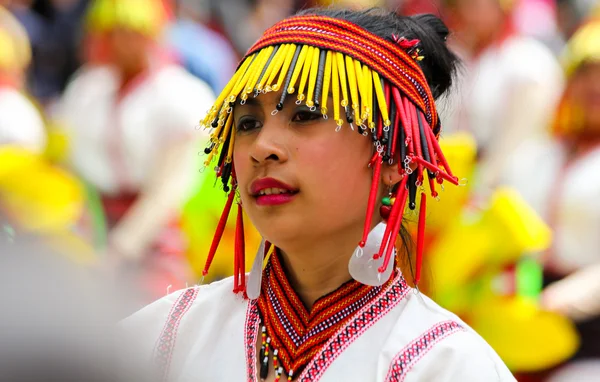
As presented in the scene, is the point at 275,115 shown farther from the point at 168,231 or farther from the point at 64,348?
the point at 168,231

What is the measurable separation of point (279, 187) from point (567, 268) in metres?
2.59

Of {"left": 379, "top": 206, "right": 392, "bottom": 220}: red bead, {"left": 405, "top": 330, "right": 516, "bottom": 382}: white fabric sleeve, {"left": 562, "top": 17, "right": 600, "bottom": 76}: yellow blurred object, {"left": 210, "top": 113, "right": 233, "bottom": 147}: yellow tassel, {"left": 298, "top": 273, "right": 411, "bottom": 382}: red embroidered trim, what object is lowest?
{"left": 405, "top": 330, "right": 516, "bottom": 382}: white fabric sleeve

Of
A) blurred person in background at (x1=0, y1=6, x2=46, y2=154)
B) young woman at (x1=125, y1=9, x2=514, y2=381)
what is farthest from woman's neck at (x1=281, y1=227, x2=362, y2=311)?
blurred person in background at (x1=0, y1=6, x2=46, y2=154)

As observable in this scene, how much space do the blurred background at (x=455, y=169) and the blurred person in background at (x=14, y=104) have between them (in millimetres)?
12

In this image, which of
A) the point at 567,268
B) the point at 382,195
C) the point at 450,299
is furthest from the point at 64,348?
the point at 567,268

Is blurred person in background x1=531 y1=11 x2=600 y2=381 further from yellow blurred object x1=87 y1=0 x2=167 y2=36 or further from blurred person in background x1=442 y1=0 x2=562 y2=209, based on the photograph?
yellow blurred object x1=87 y1=0 x2=167 y2=36

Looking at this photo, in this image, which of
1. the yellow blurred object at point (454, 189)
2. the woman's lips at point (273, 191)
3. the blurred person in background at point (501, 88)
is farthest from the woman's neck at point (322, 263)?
the blurred person in background at point (501, 88)

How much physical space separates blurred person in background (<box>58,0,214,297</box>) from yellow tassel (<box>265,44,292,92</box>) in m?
2.83

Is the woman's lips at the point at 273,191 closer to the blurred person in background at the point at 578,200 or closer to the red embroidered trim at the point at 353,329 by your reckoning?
the red embroidered trim at the point at 353,329

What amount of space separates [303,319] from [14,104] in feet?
13.3

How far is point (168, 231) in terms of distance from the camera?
4855 mm

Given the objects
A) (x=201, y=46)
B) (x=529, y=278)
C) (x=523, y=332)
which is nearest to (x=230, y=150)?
(x=523, y=332)

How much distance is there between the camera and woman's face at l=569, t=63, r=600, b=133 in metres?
4.29

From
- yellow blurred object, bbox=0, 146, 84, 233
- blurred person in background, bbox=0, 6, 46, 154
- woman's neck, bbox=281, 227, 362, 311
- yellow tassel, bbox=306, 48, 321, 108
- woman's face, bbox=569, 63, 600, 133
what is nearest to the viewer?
yellow tassel, bbox=306, 48, 321, 108
